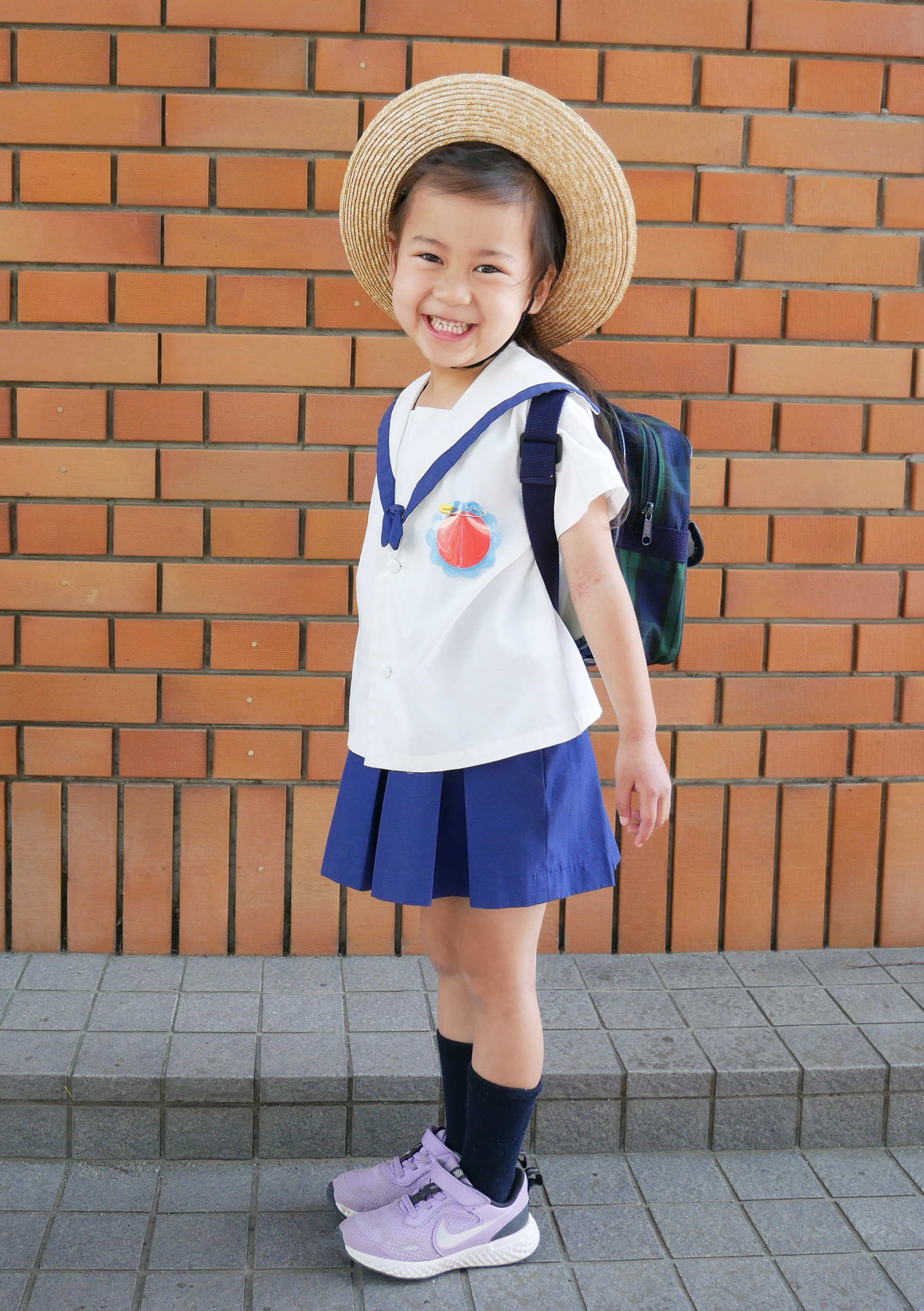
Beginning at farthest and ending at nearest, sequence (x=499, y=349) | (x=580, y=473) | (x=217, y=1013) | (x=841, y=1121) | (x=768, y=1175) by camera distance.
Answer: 1. (x=217, y=1013)
2. (x=841, y=1121)
3. (x=768, y=1175)
4. (x=499, y=349)
5. (x=580, y=473)

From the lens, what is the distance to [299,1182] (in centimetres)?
225

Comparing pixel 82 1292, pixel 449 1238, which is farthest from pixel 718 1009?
pixel 82 1292

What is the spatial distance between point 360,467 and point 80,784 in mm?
976

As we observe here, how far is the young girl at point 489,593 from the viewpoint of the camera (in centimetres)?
178

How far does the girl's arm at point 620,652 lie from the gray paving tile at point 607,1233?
79 centimetres

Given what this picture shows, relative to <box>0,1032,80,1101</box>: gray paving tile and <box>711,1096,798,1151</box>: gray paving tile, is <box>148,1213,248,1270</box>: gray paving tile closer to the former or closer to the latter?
<box>0,1032,80,1101</box>: gray paving tile

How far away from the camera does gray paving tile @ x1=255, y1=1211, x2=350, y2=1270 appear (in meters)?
2.02

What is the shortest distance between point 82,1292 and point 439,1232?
0.58 metres

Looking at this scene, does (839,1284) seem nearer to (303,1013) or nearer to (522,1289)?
(522,1289)

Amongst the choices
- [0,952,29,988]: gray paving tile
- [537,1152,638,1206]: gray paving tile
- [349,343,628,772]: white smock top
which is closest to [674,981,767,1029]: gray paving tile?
[537,1152,638,1206]: gray paving tile

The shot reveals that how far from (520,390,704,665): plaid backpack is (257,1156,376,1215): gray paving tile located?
1115mm

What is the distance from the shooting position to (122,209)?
2.63 m

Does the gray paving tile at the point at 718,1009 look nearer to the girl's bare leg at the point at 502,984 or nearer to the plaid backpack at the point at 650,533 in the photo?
the girl's bare leg at the point at 502,984

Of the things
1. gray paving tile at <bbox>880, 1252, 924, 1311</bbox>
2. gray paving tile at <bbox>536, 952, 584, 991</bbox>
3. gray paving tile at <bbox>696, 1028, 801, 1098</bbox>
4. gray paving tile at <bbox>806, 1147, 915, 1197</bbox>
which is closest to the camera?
gray paving tile at <bbox>880, 1252, 924, 1311</bbox>
